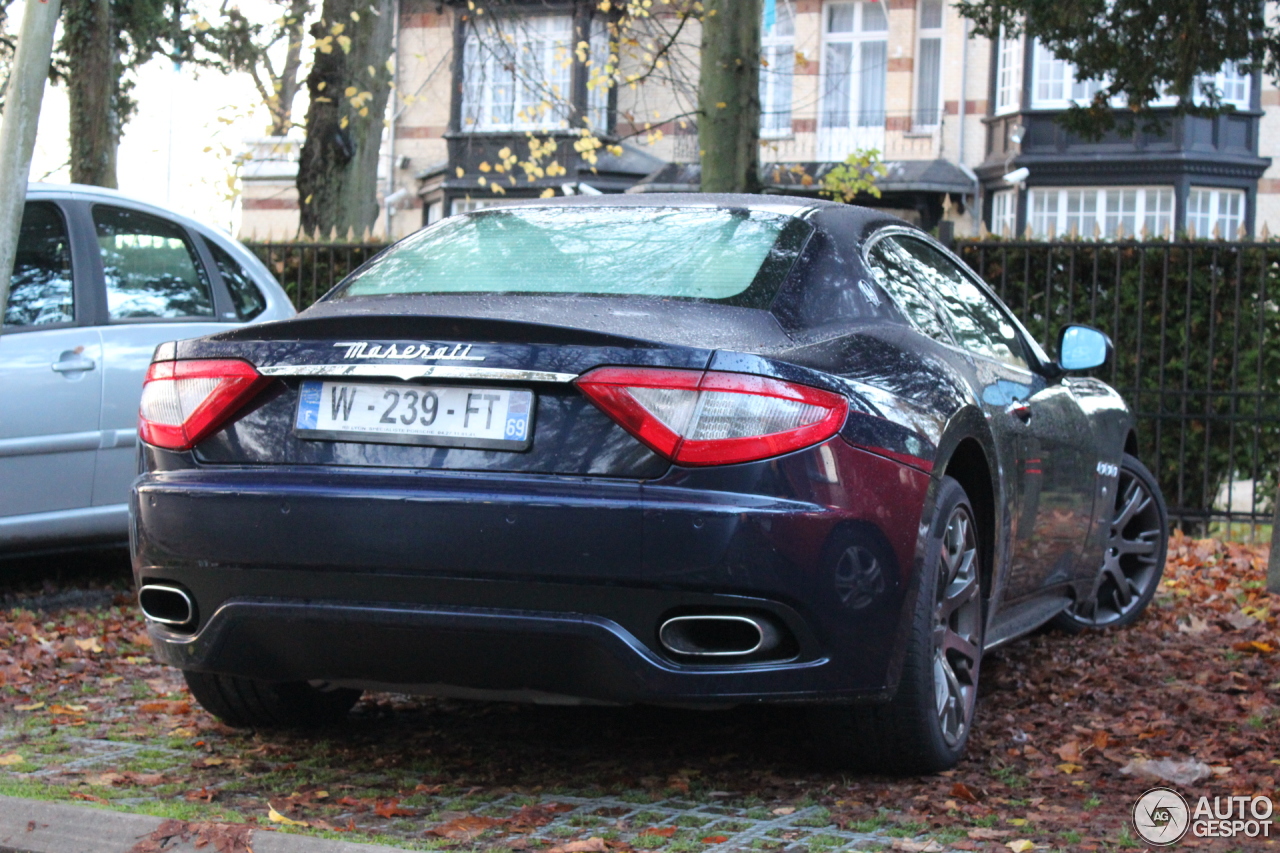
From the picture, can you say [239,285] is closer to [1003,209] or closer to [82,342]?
[82,342]

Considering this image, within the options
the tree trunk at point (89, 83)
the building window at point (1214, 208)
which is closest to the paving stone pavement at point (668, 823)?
the tree trunk at point (89, 83)

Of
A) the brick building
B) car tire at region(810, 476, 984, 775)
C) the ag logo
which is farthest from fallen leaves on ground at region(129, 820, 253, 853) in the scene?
the brick building

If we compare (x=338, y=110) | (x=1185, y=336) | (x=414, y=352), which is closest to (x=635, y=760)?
(x=414, y=352)

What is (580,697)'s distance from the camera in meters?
3.28

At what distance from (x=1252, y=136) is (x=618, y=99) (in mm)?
11553

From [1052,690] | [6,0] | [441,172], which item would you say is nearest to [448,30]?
[441,172]

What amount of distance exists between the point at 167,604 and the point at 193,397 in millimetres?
523

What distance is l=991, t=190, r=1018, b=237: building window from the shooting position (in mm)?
26500

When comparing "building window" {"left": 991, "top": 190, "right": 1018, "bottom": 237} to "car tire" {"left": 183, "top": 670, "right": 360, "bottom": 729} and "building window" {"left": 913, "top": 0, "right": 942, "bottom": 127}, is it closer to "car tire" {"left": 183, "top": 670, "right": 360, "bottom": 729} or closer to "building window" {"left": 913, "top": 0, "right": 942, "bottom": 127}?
"building window" {"left": 913, "top": 0, "right": 942, "bottom": 127}

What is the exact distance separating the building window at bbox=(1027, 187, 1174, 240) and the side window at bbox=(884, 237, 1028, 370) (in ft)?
70.4

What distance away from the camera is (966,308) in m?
4.82

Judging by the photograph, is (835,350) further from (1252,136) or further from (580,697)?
(1252,136)

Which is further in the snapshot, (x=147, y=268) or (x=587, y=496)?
(x=147, y=268)

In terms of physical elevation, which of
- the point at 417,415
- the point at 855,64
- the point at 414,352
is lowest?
the point at 417,415
